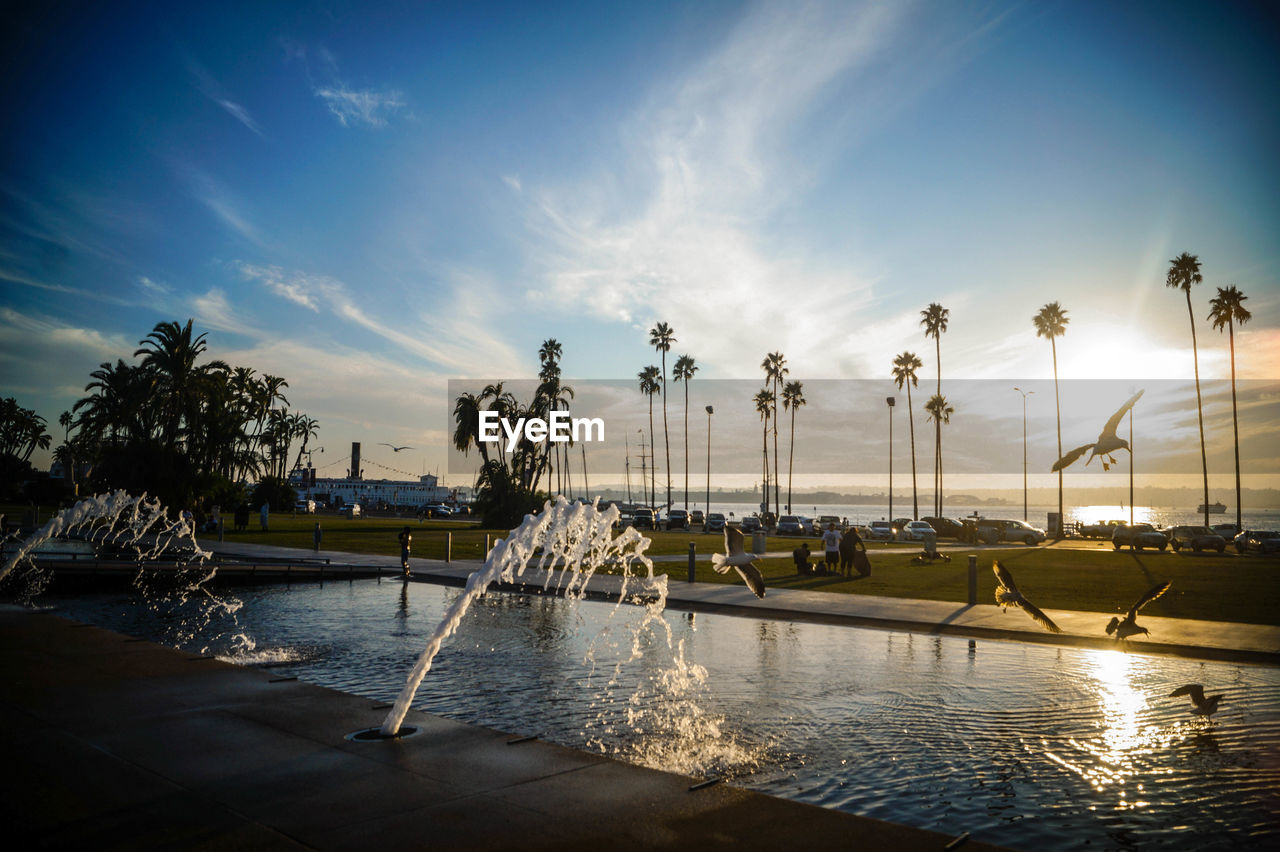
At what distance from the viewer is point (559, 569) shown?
92.2ft

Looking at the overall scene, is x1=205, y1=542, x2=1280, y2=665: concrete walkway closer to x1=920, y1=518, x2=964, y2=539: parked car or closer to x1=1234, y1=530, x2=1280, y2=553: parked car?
x1=1234, y1=530, x2=1280, y2=553: parked car

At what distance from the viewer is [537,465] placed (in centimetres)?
7312

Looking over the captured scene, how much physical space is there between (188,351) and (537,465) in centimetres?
3076

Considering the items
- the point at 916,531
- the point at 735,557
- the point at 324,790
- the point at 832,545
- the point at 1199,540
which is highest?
the point at 735,557

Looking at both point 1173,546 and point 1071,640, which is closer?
point 1071,640

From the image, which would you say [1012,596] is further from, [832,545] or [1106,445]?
[832,545]

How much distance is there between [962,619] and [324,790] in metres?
15.5

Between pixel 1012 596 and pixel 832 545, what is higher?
pixel 1012 596

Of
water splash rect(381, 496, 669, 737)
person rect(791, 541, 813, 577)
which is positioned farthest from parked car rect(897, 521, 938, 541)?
person rect(791, 541, 813, 577)

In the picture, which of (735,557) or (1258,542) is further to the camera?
(1258,542)

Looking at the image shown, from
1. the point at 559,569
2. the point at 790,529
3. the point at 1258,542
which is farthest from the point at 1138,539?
the point at 559,569

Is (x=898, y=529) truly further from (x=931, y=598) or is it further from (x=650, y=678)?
(x=650, y=678)

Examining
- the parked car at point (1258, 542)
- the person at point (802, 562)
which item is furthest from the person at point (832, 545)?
the parked car at point (1258, 542)

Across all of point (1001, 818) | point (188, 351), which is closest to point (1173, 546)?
point (1001, 818)
